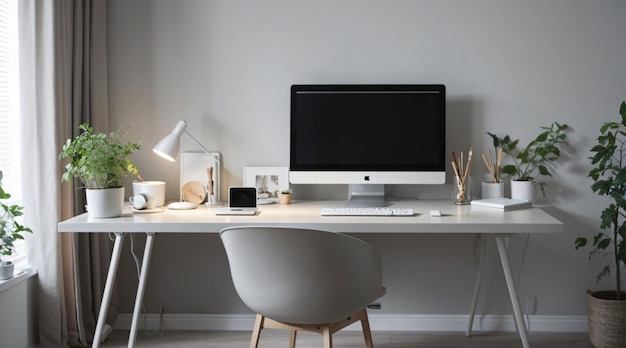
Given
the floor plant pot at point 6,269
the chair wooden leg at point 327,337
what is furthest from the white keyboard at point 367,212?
the floor plant pot at point 6,269

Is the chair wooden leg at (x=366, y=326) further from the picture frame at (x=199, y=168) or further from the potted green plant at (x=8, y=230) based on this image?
the potted green plant at (x=8, y=230)

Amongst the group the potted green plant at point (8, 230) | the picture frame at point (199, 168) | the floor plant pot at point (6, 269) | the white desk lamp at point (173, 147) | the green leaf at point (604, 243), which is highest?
the white desk lamp at point (173, 147)

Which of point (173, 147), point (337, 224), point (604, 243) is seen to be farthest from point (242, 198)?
point (604, 243)

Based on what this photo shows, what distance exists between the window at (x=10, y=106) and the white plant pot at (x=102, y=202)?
0.38 meters

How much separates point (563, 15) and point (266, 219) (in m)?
1.74

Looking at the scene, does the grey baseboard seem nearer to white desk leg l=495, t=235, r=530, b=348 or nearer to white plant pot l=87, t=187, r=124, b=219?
white desk leg l=495, t=235, r=530, b=348

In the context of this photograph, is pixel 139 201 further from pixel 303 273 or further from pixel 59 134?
pixel 303 273

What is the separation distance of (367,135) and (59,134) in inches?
53.8

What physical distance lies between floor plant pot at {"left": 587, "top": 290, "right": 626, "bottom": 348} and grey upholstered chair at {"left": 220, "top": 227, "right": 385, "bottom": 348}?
132cm

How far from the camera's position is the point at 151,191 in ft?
9.68

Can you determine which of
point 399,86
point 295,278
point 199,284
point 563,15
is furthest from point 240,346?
point 563,15

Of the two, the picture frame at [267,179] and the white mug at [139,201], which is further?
the picture frame at [267,179]

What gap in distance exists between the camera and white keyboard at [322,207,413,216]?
105 inches

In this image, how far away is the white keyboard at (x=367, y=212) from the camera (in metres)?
2.68
